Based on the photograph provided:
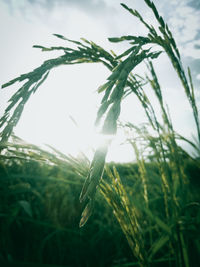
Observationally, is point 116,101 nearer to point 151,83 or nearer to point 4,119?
point 4,119

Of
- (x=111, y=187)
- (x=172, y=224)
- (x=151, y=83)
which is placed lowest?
(x=172, y=224)

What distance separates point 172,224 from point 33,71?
87cm

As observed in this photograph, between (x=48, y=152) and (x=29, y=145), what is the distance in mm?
70

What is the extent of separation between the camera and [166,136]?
0.96 metres

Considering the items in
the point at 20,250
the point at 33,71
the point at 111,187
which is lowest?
the point at 20,250

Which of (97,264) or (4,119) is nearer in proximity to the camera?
(4,119)

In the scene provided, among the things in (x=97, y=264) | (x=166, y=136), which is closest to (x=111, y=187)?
(x=166, y=136)

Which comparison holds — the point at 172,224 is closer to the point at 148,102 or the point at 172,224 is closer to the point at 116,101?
the point at 148,102

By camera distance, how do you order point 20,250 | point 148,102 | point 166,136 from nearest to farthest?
point 148,102 < point 166,136 < point 20,250

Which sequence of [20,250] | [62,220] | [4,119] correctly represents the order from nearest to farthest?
1. [4,119]
2. [20,250]
3. [62,220]

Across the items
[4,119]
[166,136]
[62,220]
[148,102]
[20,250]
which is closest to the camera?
[4,119]

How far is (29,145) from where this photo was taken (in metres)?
0.62

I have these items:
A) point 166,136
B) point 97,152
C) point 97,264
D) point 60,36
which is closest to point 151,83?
point 166,136

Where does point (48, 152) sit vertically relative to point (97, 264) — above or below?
above
